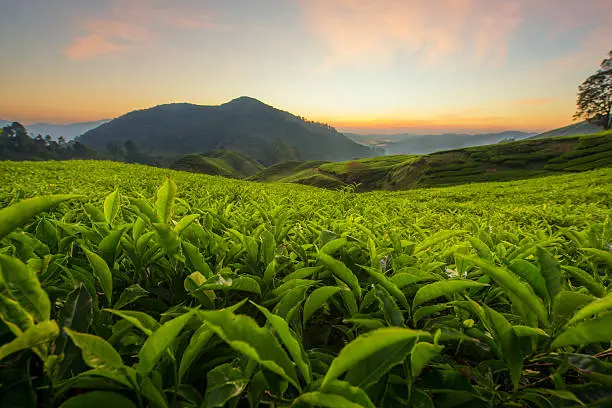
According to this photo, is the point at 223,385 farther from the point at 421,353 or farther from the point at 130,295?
the point at 130,295

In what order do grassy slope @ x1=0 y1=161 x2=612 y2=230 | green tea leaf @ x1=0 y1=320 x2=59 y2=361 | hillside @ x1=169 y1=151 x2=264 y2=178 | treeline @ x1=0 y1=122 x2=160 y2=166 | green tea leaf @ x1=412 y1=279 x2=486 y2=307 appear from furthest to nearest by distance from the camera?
hillside @ x1=169 y1=151 x2=264 y2=178 → treeline @ x1=0 y1=122 x2=160 y2=166 → grassy slope @ x1=0 y1=161 x2=612 y2=230 → green tea leaf @ x1=412 y1=279 x2=486 y2=307 → green tea leaf @ x1=0 y1=320 x2=59 y2=361

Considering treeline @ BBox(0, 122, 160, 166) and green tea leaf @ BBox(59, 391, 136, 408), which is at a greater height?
treeline @ BBox(0, 122, 160, 166)

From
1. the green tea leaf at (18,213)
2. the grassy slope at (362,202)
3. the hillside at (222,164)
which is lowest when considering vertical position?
the grassy slope at (362,202)

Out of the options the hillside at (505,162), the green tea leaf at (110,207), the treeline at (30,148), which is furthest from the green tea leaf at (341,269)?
the treeline at (30,148)

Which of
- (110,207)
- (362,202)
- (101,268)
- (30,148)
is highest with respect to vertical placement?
(30,148)

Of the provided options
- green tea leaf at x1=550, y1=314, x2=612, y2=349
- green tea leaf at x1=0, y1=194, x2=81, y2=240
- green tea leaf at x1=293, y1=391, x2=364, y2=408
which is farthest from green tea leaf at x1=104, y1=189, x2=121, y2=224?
green tea leaf at x1=550, y1=314, x2=612, y2=349

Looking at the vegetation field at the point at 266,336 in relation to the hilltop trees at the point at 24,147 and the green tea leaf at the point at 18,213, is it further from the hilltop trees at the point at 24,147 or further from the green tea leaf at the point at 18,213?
the hilltop trees at the point at 24,147

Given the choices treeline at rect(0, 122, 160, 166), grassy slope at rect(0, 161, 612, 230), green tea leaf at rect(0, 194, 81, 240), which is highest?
treeline at rect(0, 122, 160, 166)

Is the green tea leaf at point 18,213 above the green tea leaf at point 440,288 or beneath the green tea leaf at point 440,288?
above

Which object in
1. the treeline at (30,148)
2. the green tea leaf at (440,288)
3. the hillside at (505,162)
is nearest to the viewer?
the green tea leaf at (440,288)

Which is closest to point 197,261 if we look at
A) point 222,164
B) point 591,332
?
point 591,332

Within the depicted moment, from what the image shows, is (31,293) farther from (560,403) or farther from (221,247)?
(560,403)

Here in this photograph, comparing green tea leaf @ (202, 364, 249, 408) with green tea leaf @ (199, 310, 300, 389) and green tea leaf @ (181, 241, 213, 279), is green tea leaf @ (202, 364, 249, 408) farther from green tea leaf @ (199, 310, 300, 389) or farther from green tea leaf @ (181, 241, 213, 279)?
green tea leaf @ (181, 241, 213, 279)

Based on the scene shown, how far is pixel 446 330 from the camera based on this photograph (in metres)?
1.04
